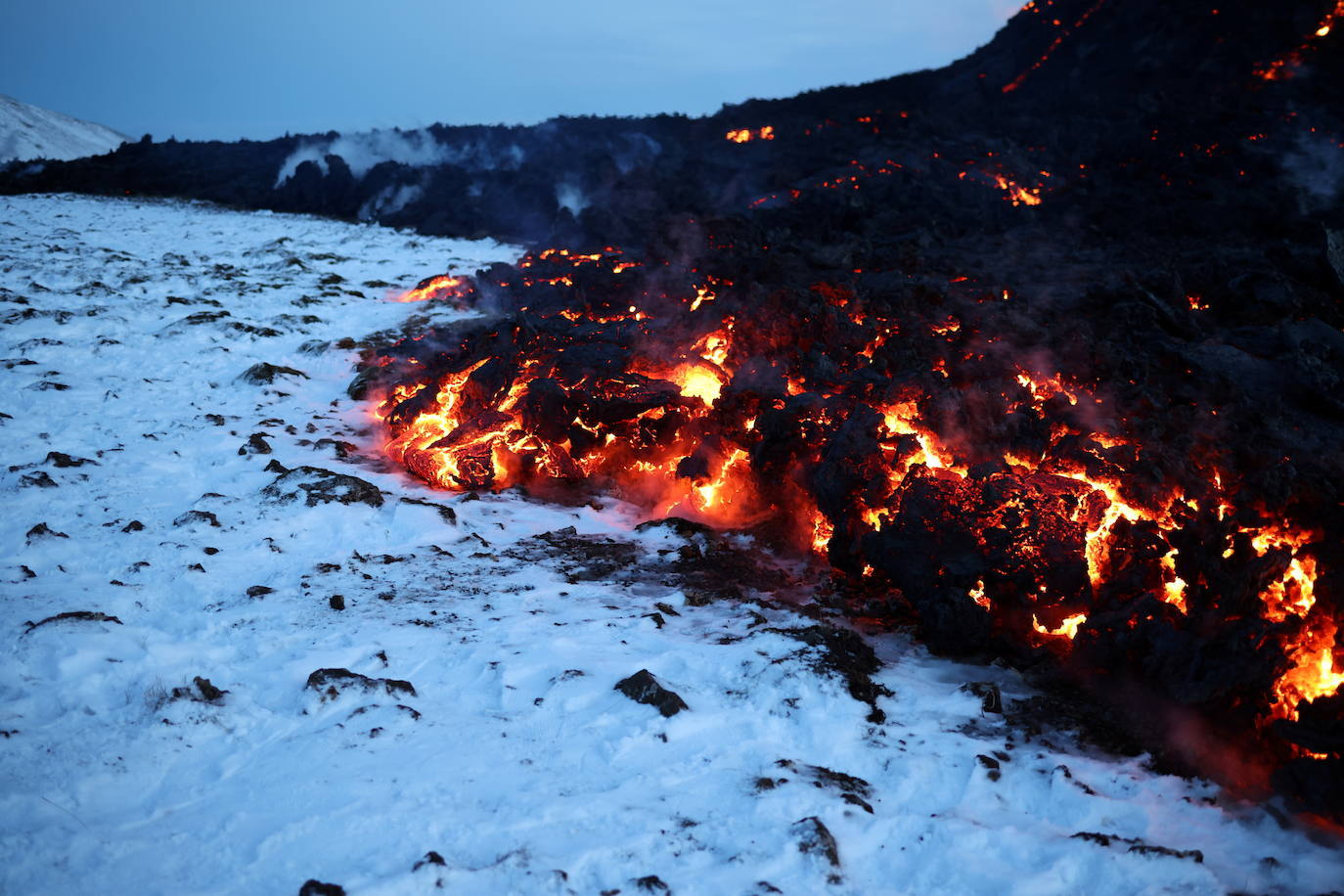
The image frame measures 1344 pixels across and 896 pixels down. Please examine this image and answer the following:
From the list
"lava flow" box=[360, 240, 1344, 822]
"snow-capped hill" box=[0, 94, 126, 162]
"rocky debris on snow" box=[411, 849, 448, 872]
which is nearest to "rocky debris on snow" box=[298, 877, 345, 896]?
"rocky debris on snow" box=[411, 849, 448, 872]

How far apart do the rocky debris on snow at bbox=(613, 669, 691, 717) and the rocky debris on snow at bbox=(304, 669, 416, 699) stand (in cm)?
122

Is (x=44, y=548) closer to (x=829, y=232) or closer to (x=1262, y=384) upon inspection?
(x=1262, y=384)

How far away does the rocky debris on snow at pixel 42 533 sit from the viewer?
5512 mm

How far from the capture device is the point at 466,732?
3938mm

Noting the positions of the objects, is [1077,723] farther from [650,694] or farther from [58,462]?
[58,462]

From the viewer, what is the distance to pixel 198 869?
9.69 feet

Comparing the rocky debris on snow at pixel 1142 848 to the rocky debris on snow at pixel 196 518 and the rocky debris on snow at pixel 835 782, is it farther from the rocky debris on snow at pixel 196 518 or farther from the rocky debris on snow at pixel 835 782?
the rocky debris on snow at pixel 196 518

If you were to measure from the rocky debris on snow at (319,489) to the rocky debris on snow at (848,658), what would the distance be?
4002 mm

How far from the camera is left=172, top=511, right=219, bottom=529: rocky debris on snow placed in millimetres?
6074

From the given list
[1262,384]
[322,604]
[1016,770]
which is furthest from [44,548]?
[1262,384]

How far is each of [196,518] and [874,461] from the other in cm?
567

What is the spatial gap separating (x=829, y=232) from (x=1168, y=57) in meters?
17.6

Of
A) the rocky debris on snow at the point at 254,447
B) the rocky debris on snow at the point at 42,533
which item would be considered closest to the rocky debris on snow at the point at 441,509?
the rocky debris on snow at the point at 254,447

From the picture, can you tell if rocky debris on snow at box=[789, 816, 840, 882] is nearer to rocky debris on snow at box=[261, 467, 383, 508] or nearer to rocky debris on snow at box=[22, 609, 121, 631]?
rocky debris on snow at box=[22, 609, 121, 631]
